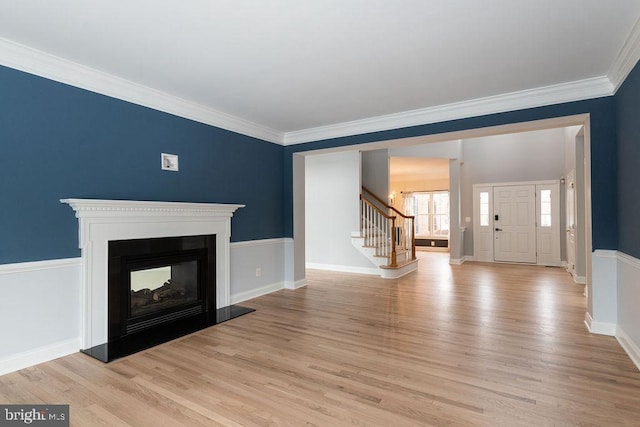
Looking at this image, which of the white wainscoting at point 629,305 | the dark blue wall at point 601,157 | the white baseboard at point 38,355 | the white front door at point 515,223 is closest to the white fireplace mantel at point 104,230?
the white baseboard at point 38,355

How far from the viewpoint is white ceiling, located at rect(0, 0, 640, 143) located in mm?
2238

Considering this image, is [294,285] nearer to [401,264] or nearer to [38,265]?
[401,264]

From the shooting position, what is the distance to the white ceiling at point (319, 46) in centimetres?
224

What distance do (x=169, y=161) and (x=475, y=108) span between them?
3.76 metres

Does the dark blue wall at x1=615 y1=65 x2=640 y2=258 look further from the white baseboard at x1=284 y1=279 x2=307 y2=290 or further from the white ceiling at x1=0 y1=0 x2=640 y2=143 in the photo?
the white baseboard at x1=284 y1=279 x2=307 y2=290

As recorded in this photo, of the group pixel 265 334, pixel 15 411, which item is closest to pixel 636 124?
pixel 265 334

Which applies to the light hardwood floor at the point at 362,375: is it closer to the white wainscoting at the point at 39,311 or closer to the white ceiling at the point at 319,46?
the white wainscoting at the point at 39,311

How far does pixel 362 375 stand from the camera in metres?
2.55

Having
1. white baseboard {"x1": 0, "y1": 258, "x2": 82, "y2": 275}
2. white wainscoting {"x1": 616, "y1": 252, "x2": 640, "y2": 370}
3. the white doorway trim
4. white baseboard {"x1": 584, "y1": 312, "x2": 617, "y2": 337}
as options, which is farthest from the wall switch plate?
white baseboard {"x1": 584, "y1": 312, "x2": 617, "y2": 337}

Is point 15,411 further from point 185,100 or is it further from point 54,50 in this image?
point 185,100

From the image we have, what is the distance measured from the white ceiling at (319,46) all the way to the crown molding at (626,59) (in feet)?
0.14

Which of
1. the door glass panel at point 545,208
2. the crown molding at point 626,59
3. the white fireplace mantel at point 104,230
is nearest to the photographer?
the crown molding at point 626,59

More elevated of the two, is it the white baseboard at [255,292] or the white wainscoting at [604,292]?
the white wainscoting at [604,292]

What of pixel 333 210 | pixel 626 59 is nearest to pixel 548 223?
pixel 333 210
